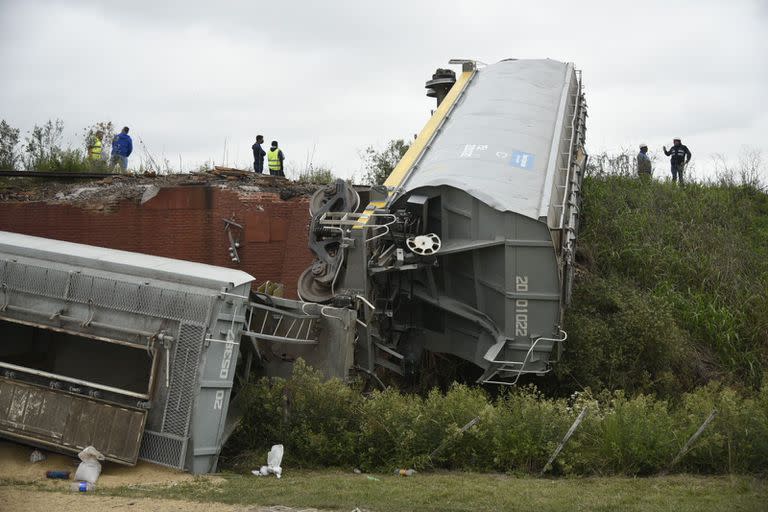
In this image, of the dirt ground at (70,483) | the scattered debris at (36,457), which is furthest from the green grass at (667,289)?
the scattered debris at (36,457)

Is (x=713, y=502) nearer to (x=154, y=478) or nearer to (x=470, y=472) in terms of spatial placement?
(x=470, y=472)

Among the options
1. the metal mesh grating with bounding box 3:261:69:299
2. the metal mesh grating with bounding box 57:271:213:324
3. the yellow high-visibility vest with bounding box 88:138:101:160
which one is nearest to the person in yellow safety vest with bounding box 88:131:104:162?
the yellow high-visibility vest with bounding box 88:138:101:160

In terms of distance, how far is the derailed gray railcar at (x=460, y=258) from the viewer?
11.8 m

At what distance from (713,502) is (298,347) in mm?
5282

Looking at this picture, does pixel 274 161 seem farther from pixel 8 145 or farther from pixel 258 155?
pixel 8 145

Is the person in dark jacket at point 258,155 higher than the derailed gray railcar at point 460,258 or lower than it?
higher

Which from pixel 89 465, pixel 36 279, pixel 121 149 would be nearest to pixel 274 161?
pixel 121 149

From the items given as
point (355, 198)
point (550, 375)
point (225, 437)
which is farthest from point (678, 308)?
point (225, 437)

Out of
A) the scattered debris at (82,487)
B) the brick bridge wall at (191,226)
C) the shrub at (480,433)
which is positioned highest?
the brick bridge wall at (191,226)

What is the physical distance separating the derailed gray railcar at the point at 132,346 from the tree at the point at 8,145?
10.1 m

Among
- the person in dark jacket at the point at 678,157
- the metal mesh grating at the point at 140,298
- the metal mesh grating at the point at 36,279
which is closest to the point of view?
the metal mesh grating at the point at 140,298

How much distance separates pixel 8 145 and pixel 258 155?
18.0 ft

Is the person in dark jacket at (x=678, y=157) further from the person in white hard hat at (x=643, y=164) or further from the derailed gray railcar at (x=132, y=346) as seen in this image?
the derailed gray railcar at (x=132, y=346)

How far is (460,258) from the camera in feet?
40.3
